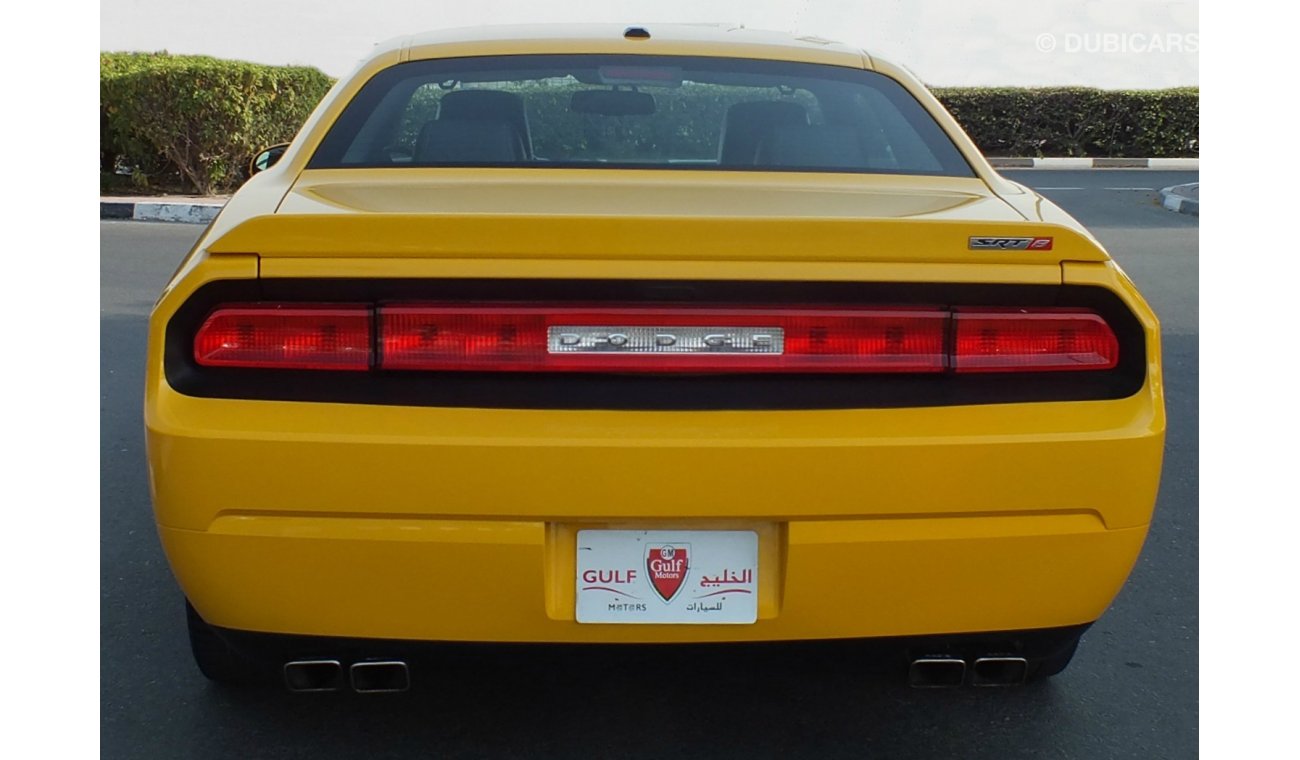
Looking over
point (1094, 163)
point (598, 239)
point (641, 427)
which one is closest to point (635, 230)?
point (598, 239)

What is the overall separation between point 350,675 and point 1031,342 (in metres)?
1.33

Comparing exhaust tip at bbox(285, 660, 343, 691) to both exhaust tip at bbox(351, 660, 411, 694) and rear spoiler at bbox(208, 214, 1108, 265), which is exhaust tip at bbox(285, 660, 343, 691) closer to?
exhaust tip at bbox(351, 660, 411, 694)

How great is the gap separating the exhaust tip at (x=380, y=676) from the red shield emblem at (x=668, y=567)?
49 centimetres

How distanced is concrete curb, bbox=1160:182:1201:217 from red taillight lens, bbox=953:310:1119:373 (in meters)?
12.6

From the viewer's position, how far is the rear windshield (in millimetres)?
3145

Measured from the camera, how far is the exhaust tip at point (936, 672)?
2.47 m

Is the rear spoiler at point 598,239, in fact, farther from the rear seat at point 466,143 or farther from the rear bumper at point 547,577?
the rear seat at point 466,143

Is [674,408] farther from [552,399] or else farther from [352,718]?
[352,718]

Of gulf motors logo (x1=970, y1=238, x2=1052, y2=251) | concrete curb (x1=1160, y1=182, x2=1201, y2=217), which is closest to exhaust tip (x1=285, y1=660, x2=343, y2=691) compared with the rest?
gulf motors logo (x1=970, y1=238, x2=1052, y2=251)

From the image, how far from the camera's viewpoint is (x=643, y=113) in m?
3.64

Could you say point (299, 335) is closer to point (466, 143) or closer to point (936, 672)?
point (466, 143)

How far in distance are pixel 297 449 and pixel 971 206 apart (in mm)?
1331

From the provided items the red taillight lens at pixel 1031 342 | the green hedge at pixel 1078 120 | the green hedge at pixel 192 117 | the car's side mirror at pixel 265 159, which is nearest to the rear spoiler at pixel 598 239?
the red taillight lens at pixel 1031 342

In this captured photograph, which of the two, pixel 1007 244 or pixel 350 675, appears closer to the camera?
pixel 1007 244
